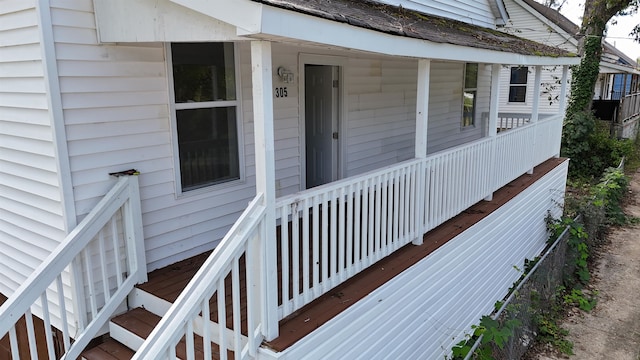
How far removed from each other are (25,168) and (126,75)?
1246 millimetres

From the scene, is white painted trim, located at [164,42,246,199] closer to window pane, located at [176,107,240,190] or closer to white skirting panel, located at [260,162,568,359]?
window pane, located at [176,107,240,190]

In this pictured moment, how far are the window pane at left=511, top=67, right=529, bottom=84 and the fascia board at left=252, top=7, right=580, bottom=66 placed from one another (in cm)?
1559

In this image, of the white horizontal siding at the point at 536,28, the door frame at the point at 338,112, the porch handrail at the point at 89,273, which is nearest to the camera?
the porch handrail at the point at 89,273

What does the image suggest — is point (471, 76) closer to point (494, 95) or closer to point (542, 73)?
point (494, 95)

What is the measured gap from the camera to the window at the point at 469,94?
10.2 metres

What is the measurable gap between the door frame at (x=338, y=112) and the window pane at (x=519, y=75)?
15.6m

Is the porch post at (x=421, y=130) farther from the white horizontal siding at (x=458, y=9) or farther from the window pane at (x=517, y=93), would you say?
the window pane at (x=517, y=93)

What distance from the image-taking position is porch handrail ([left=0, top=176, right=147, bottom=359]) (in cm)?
338

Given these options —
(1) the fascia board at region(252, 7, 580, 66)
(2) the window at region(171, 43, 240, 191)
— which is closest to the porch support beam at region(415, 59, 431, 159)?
(1) the fascia board at region(252, 7, 580, 66)

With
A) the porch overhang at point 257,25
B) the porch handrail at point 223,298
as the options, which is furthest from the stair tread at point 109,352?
the porch overhang at point 257,25

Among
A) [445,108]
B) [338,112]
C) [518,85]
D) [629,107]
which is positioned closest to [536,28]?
[518,85]

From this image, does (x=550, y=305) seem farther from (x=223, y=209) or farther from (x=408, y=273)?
(x=223, y=209)

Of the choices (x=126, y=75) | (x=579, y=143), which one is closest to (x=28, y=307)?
(x=126, y=75)

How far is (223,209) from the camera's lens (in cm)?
491
